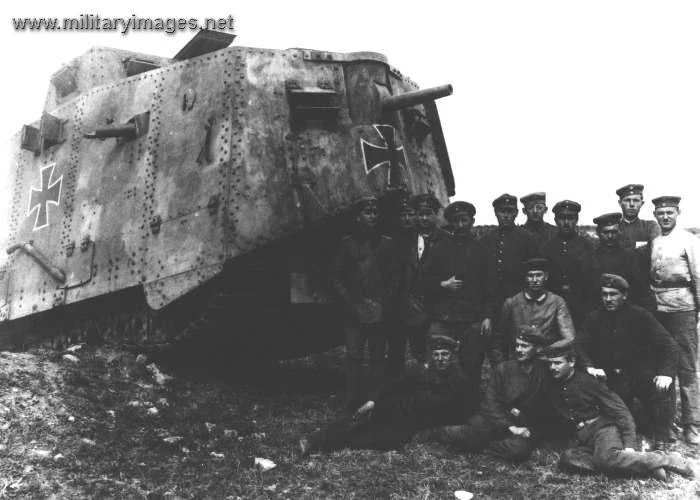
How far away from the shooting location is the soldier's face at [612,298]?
5617 millimetres

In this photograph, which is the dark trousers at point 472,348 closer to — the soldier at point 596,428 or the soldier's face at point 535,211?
the soldier at point 596,428

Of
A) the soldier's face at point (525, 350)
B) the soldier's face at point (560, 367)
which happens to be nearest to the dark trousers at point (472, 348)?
the soldier's face at point (525, 350)

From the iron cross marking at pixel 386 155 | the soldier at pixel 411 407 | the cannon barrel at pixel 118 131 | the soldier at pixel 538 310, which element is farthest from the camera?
the cannon barrel at pixel 118 131

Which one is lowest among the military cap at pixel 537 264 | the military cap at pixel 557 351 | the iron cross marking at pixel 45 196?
the military cap at pixel 557 351

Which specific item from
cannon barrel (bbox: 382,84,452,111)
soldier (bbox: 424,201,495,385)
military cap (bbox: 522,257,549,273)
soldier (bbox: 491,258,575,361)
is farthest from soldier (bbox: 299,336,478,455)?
cannon barrel (bbox: 382,84,452,111)

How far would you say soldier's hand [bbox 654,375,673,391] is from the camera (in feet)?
18.0

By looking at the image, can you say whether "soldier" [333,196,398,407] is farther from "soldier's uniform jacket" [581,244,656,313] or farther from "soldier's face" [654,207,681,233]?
"soldier's face" [654,207,681,233]

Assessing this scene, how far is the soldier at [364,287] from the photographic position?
626 centimetres

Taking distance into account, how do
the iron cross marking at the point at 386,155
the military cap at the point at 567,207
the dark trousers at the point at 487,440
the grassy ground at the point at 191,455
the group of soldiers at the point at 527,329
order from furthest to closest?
1. the iron cross marking at the point at 386,155
2. the military cap at the point at 567,207
3. the group of soldiers at the point at 527,329
4. the dark trousers at the point at 487,440
5. the grassy ground at the point at 191,455

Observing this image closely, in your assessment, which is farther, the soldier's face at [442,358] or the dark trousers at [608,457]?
the soldier's face at [442,358]

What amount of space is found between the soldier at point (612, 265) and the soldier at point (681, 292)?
0.38 ft

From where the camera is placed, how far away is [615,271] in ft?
19.8

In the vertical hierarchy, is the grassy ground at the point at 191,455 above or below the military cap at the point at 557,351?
below

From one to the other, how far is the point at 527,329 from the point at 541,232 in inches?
49.9
